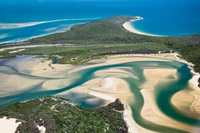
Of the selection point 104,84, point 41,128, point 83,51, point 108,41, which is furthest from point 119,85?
point 108,41

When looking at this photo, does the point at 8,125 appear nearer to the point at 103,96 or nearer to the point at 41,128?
the point at 41,128

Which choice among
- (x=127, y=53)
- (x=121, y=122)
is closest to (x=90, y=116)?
(x=121, y=122)

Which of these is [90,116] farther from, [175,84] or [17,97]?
[175,84]

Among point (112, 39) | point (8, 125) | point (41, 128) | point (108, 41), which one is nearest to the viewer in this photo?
point (41, 128)

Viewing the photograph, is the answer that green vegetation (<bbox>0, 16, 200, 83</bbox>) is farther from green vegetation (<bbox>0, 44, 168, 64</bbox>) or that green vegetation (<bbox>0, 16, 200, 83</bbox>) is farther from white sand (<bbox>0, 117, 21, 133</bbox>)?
white sand (<bbox>0, 117, 21, 133</bbox>)

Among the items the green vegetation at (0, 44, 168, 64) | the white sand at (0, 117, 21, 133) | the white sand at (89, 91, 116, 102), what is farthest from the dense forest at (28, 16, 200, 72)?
the white sand at (0, 117, 21, 133)

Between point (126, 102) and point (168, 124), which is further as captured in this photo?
point (126, 102)
